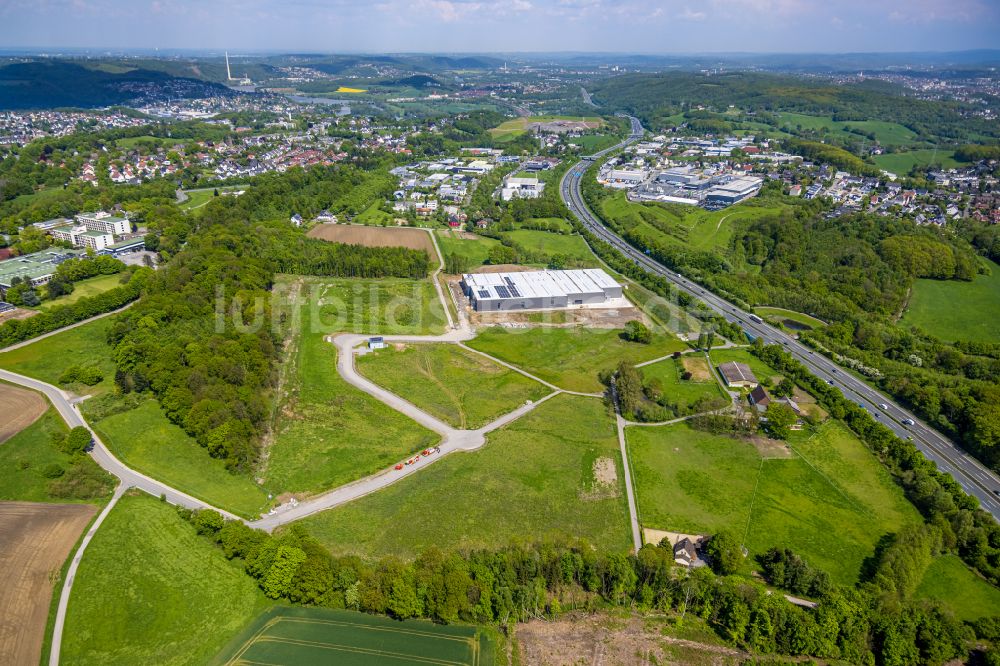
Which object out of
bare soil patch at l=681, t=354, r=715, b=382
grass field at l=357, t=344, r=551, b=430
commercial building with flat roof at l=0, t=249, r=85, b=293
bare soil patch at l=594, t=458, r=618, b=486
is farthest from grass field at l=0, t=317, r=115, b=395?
bare soil patch at l=681, t=354, r=715, b=382

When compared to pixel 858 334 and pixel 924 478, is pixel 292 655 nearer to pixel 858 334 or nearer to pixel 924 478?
pixel 924 478

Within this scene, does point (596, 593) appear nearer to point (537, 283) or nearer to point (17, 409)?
point (537, 283)

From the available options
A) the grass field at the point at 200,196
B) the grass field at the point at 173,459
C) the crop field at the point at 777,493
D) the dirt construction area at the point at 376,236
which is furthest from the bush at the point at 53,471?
the grass field at the point at 200,196

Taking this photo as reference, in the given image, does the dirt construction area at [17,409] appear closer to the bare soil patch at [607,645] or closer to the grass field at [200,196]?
the bare soil patch at [607,645]

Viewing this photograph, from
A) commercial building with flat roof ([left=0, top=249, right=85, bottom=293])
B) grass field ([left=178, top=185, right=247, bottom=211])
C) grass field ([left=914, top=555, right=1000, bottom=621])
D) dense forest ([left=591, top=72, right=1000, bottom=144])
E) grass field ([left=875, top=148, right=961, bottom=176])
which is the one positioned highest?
dense forest ([left=591, top=72, right=1000, bottom=144])

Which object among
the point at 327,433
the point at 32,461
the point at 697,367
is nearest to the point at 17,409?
the point at 32,461

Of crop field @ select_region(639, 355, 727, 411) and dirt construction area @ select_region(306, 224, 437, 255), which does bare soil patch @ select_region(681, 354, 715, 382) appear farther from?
dirt construction area @ select_region(306, 224, 437, 255)

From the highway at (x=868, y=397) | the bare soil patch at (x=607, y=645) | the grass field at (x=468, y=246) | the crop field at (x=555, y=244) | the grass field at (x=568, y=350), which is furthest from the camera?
the crop field at (x=555, y=244)
